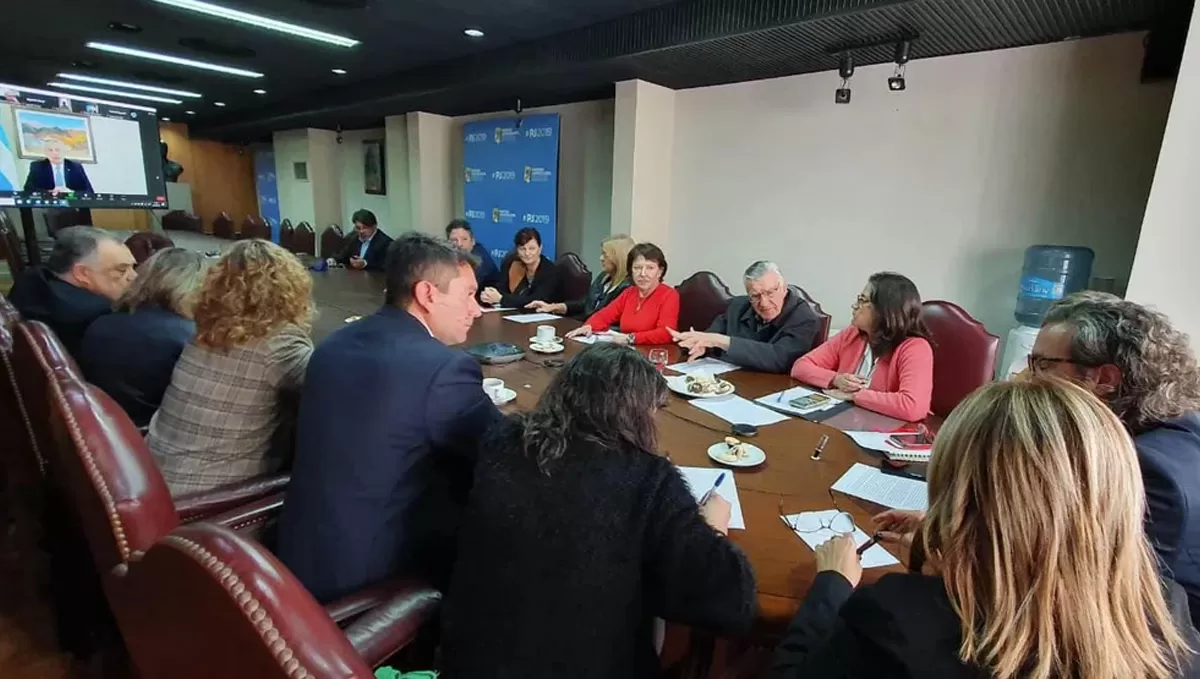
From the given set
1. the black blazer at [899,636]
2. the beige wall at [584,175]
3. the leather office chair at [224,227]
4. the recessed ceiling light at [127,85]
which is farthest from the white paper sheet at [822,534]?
the recessed ceiling light at [127,85]

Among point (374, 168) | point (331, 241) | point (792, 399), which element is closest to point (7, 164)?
point (331, 241)

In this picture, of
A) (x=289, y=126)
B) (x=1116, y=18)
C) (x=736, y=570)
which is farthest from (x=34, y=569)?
(x=289, y=126)

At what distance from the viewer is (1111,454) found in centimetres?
71

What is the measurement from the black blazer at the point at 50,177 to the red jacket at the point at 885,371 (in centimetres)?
405

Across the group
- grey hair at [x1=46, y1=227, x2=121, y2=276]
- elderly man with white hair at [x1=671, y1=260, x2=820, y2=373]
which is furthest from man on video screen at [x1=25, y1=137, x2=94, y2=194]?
elderly man with white hair at [x1=671, y1=260, x2=820, y2=373]

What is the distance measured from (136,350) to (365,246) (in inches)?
184

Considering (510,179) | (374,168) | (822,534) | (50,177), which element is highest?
(374,168)

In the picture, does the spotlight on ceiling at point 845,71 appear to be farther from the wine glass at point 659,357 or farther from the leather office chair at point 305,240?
the leather office chair at point 305,240

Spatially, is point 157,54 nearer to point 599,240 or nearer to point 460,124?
point 460,124

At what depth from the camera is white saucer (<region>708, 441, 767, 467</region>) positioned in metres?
1.50

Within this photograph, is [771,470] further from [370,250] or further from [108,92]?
[108,92]

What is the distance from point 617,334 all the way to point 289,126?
8.52 metres

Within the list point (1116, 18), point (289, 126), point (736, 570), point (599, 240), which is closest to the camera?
point (736, 570)

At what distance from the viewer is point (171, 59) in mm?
5754
